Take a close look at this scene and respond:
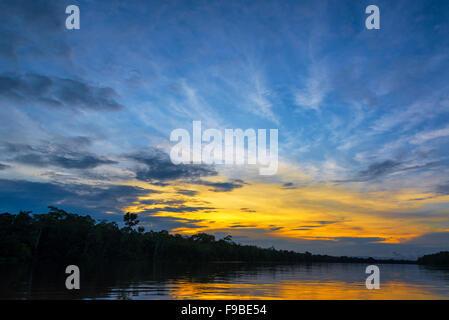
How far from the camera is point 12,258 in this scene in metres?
71.8

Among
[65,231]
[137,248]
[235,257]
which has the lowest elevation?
[235,257]

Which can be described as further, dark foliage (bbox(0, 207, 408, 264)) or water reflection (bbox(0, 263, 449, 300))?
dark foliage (bbox(0, 207, 408, 264))

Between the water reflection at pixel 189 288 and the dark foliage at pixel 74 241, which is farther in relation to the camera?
the dark foliage at pixel 74 241

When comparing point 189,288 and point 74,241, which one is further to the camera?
point 74,241
